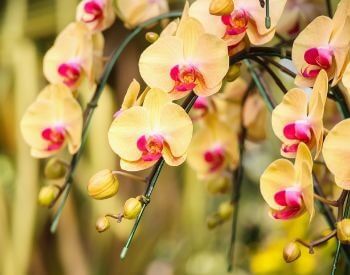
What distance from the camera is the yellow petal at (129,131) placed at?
0.47 metres

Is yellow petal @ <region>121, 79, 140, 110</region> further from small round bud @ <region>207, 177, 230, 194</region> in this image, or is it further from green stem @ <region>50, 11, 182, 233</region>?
small round bud @ <region>207, 177, 230, 194</region>

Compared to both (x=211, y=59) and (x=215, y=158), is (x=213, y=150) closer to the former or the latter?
(x=215, y=158)

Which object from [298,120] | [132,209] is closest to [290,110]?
[298,120]

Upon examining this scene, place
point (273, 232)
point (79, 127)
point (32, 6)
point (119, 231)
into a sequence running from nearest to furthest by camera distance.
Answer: point (79, 127) < point (273, 232) < point (119, 231) < point (32, 6)

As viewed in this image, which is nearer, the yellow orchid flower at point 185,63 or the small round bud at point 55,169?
the yellow orchid flower at point 185,63

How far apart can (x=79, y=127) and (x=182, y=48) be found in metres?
0.12

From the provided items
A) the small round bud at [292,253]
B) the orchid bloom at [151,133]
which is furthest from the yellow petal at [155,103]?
the small round bud at [292,253]

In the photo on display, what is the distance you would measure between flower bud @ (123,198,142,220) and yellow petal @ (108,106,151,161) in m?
0.04

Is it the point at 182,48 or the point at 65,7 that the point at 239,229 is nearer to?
the point at 65,7

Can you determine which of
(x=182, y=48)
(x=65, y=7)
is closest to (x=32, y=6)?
(x=65, y=7)

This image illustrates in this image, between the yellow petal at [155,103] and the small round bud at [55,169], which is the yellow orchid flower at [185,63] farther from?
the small round bud at [55,169]

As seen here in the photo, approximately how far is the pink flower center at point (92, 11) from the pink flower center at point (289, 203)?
200mm

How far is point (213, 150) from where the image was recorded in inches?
25.4

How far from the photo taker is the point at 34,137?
567 mm
